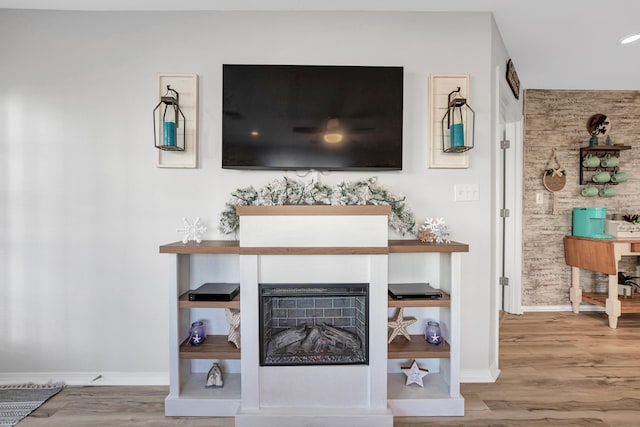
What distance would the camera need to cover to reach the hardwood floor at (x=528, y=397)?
1.72 meters

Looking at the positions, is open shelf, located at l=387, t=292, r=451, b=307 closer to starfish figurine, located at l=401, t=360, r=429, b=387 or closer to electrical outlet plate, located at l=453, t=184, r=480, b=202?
starfish figurine, located at l=401, t=360, r=429, b=387

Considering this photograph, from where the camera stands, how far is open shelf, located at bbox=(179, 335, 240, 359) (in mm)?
1805

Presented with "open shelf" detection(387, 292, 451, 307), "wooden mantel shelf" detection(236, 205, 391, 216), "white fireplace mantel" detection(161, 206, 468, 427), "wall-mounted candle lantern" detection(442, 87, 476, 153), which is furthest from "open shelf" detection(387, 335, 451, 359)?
"wall-mounted candle lantern" detection(442, 87, 476, 153)

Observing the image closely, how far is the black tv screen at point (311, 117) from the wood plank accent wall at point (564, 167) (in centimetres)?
226

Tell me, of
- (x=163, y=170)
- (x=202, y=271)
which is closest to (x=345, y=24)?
(x=163, y=170)

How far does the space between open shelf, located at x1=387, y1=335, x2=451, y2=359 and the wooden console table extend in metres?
2.22

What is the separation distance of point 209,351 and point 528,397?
6.34ft

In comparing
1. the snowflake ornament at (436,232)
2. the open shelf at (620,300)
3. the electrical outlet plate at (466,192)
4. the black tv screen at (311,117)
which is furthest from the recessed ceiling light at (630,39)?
the open shelf at (620,300)

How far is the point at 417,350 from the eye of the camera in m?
1.85

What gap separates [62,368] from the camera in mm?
2084

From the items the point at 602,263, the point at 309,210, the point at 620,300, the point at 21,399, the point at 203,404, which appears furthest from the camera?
the point at 620,300

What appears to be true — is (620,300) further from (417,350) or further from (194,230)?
(194,230)

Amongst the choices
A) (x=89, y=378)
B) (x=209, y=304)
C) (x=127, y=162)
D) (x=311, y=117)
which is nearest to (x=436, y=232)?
(x=311, y=117)

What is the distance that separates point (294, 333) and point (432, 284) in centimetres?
97
